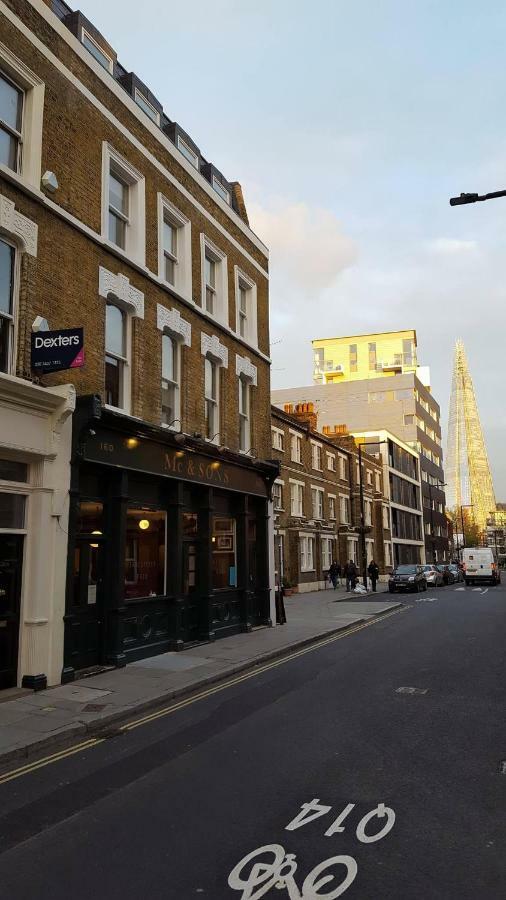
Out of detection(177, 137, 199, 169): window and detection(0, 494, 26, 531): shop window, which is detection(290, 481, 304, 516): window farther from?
detection(0, 494, 26, 531): shop window

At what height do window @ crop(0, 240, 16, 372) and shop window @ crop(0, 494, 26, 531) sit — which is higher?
window @ crop(0, 240, 16, 372)

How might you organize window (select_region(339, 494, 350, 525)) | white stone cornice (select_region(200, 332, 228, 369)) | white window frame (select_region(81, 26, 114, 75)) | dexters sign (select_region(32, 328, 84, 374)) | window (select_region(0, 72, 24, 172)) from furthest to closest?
window (select_region(339, 494, 350, 525))
white stone cornice (select_region(200, 332, 228, 369))
white window frame (select_region(81, 26, 114, 75))
window (select_region(0, 72, 24, 172))
dexters sign (select_region(32, 328, 84, 374))

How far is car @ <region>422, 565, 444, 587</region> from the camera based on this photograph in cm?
4247

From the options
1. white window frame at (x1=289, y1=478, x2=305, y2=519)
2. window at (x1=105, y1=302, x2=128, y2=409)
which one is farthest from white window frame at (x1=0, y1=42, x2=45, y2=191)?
white window frame at (x1=289, y1=478, x2=305, y2=519)

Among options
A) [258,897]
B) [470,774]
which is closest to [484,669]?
[470,774]

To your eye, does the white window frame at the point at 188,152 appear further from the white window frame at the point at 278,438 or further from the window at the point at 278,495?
the window at the point at 278,495

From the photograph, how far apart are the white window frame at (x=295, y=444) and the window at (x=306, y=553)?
14.8ft

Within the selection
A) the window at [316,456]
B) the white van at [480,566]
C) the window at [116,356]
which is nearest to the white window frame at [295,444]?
the window at [316,456]

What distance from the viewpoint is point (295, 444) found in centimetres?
3609

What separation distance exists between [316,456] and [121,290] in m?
27.2

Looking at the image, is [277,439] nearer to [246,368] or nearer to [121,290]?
[246,368]

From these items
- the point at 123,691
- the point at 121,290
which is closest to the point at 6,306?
the point at 121,290

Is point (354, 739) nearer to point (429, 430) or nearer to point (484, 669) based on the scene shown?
point (484, 669)

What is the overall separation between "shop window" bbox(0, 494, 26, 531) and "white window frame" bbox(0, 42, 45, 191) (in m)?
5.28
